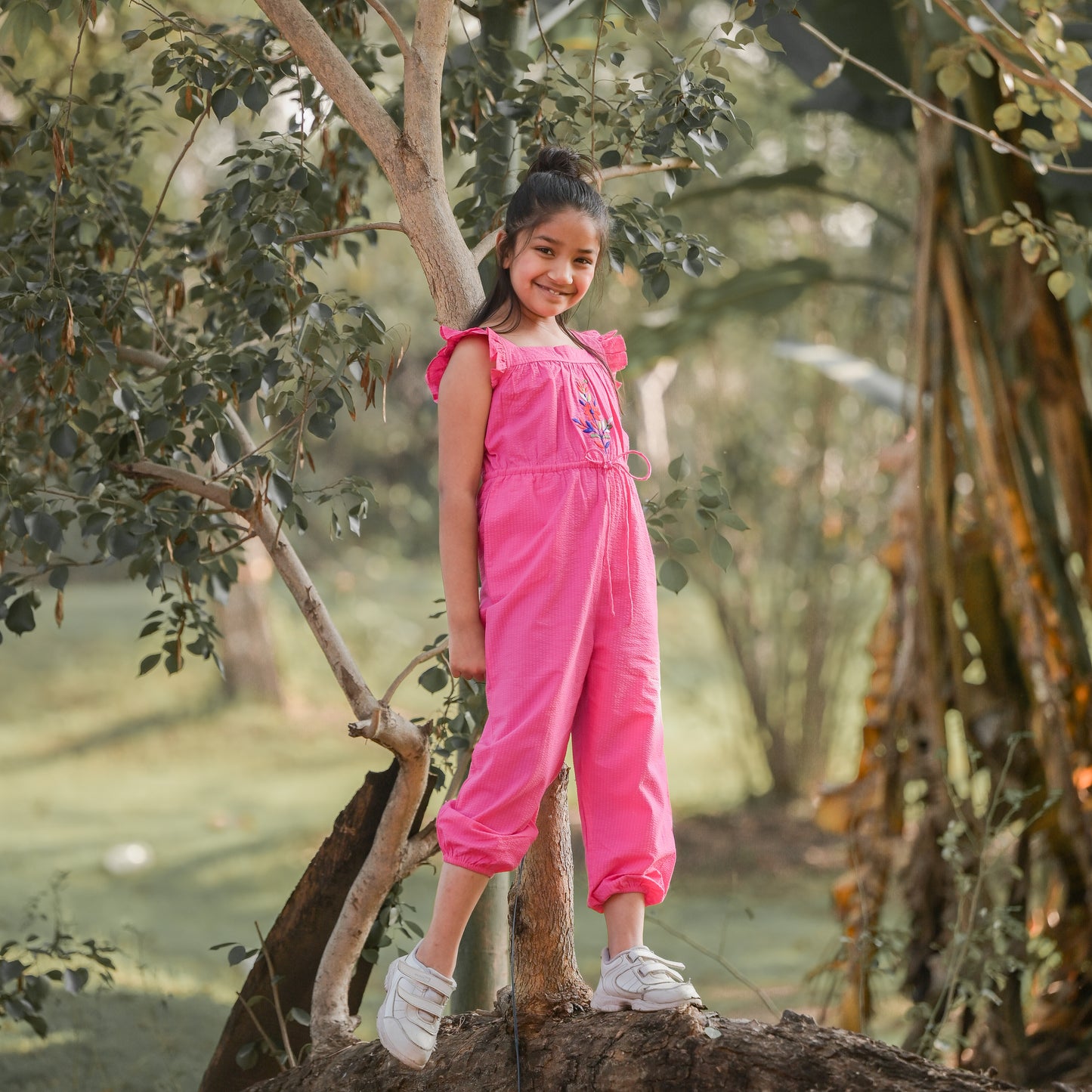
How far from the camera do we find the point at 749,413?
5.80 metres

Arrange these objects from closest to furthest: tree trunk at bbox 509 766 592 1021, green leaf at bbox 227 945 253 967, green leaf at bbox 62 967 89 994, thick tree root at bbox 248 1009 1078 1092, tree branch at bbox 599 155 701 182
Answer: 1. thick tree root at bbox 248 1009 1078 1092
2. tree trunk at bbox 509 766 592 1021
3. tree branch at bbox 599 155 701 182
4. green leaf at bbox 227 945 253 967
5. green leaf at bbox 62 967 89 994

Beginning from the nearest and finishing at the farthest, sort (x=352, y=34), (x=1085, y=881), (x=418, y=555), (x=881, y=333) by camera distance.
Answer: (x=352, y=34), (x=1085, y=881), (x=881, y=333), (x=418, y=555)

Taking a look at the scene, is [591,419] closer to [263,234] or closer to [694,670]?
[263,234]

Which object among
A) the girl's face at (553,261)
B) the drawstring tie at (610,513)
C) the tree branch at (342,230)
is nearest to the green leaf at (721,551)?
the drawstring tie at (610,513)

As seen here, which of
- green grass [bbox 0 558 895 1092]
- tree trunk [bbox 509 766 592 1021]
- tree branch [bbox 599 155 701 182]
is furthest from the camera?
green grass [bbox 0 558 895 1092]

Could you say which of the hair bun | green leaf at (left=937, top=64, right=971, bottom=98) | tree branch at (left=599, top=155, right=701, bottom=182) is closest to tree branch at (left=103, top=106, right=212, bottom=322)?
the hair bun

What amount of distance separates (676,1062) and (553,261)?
3.27ft

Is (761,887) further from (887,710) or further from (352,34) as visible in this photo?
(352,34)

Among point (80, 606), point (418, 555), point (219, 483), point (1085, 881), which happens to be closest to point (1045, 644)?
point (1085, 881)

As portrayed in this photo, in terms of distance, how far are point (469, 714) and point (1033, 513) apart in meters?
1.46

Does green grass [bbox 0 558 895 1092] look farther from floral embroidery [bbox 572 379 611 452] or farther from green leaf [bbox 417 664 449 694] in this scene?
floral embroidery [bbox 572 379 611 452]

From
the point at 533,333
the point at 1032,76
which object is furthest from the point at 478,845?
the point at 1032,76

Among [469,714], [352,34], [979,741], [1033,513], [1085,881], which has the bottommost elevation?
[1085,881]

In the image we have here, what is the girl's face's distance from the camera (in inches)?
61.7
